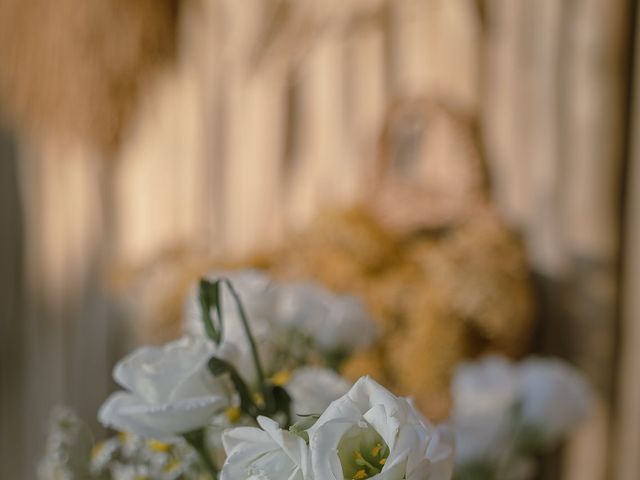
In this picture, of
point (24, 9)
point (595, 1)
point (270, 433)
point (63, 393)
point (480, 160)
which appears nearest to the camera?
point (270, 433)

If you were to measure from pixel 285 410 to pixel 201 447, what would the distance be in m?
0.05

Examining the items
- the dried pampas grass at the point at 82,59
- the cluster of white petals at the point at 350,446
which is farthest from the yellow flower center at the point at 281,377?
the dried pampas grass at the point at 82,59

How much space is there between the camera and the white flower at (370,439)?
26cm

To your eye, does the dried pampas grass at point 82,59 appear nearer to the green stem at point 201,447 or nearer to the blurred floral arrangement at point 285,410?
the blurred floral arrangement at point 285,410

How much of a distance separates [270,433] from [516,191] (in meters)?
0.69

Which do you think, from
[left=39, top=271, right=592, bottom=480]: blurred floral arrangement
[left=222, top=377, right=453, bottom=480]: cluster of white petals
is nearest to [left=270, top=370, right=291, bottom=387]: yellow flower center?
[left=39, top=271, right=592, bottom=480]: blurred floral arrangement

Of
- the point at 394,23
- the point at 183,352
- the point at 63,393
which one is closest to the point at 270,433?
the point at 183,352

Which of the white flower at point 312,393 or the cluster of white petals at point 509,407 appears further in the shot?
the cluster of white petals at point 509,407

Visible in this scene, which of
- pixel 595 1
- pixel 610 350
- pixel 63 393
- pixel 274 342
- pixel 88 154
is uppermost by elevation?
pixel 595 1

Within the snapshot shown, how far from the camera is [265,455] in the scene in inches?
11.2

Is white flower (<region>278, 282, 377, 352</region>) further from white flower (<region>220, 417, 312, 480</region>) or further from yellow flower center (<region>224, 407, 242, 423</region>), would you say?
white flower (<region>220, 417, 312, 480</region>)

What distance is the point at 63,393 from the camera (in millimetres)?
1787

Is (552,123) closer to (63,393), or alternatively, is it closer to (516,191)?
(516,191)

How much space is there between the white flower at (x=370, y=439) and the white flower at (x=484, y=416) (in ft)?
0.78
